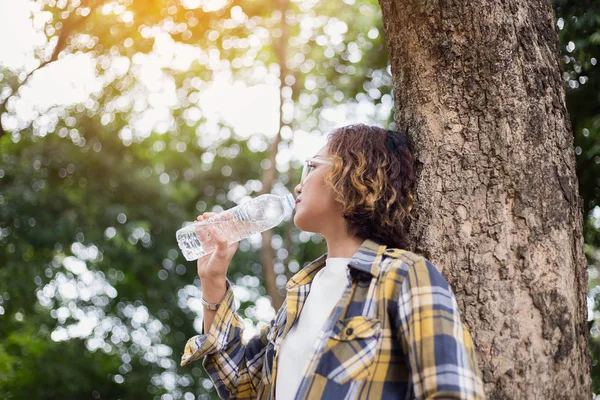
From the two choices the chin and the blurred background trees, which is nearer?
the chin

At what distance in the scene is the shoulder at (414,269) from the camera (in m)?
1.73

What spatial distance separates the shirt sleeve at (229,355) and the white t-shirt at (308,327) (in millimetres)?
317

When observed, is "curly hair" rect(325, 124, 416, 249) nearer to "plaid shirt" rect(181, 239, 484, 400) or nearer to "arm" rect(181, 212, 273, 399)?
"plaid shirt" rect(181, 239, 484, 400)

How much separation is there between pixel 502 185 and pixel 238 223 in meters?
1.56

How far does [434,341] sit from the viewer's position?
5.27 ft

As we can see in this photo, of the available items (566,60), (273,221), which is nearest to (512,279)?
(273,221)

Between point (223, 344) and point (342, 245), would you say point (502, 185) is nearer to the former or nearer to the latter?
point (342, 245)

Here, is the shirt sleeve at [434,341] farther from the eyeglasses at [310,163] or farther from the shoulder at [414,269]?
the eyeglasses at [310,163]

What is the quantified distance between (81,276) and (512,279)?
16.2 metres

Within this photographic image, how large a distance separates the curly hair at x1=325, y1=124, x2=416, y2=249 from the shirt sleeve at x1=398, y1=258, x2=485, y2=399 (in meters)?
0.36

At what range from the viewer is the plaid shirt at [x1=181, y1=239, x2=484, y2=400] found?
159 centimetres

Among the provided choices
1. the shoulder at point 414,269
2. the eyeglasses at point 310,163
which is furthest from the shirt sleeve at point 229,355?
the shoulder at point 414,269

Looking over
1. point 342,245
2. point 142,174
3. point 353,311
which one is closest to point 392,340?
point 353,311

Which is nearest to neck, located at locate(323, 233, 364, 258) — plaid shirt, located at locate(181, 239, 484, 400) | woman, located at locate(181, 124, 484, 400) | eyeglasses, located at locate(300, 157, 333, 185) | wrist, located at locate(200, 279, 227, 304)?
woman, located at locate(181, 124, 484, 400)
